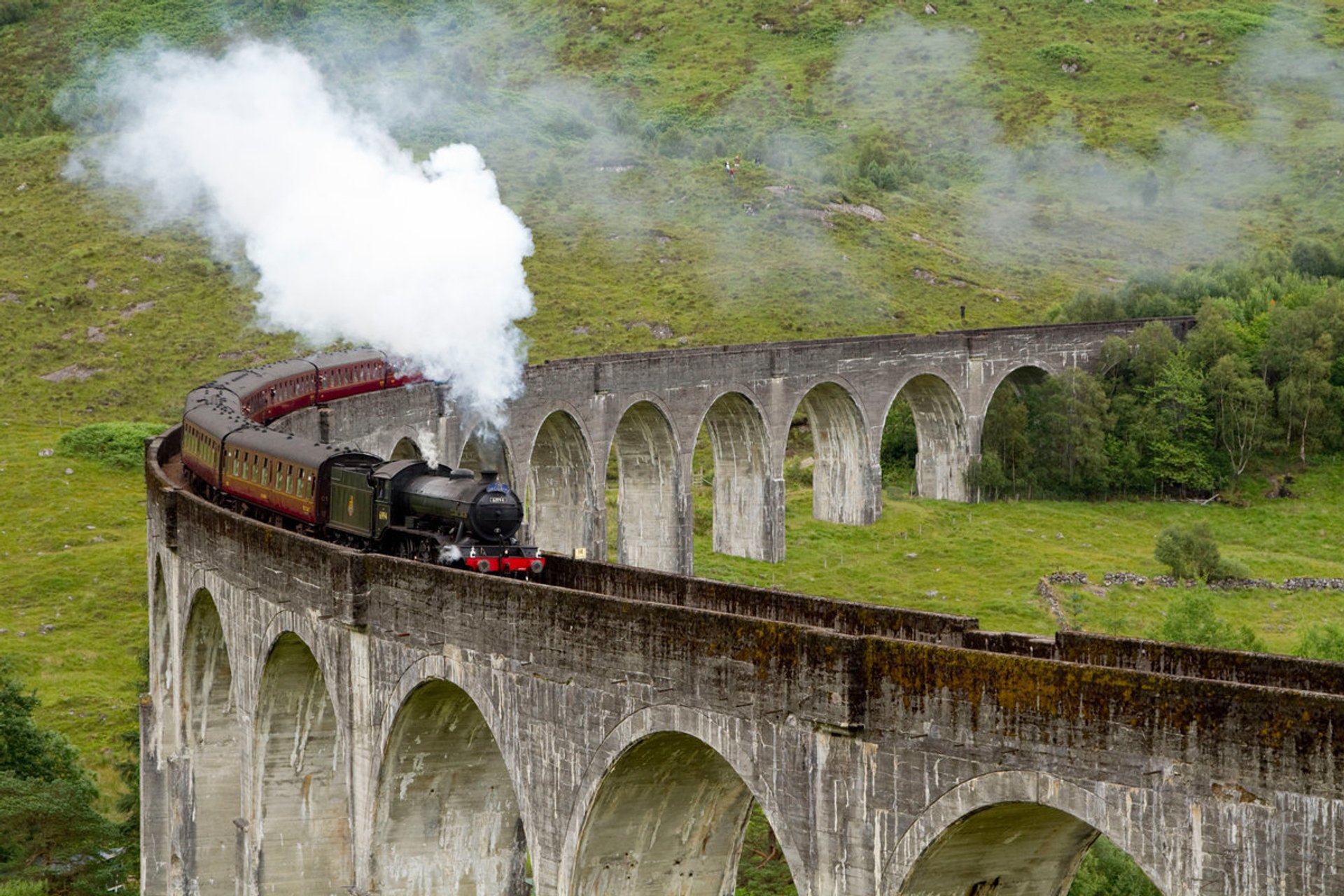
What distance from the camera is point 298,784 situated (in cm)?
3114

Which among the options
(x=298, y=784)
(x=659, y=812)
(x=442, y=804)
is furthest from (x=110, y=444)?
(x=659, y=812)

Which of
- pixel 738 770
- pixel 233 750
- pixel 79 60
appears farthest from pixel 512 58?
pixel 738 770

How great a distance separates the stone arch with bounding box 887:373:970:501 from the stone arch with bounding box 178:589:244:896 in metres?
43.3

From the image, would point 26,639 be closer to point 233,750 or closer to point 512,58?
point 233,750

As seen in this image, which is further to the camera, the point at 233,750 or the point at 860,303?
the point at 860,303

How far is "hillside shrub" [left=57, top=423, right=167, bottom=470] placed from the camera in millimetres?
70312

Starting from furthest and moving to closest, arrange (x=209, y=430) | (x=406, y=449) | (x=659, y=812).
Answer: (x=406, y=449) < (x=209, y=430) < (x=659, y=812)

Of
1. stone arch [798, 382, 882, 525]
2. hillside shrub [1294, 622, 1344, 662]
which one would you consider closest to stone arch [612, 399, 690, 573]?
stone arch [798, 382, 882, 525]

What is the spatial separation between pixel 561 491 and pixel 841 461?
16164 mm

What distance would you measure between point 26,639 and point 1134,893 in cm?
3500

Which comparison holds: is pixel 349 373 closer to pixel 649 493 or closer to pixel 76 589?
pixel 76 589

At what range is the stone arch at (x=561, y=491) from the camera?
57.5m

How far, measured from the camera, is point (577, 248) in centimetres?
9800

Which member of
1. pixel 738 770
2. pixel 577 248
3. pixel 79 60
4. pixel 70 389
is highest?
pixel 79 60
